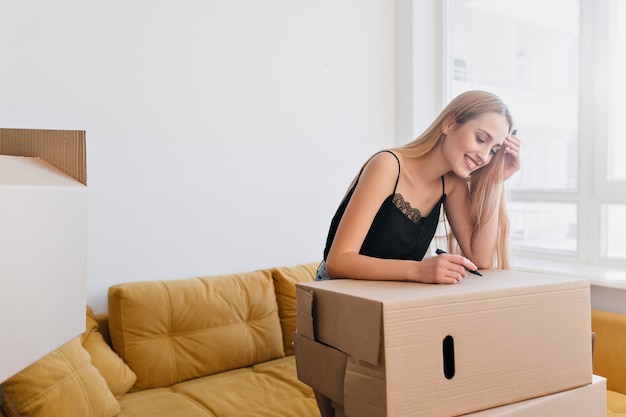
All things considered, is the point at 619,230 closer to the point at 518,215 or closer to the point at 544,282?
the point at 518,215

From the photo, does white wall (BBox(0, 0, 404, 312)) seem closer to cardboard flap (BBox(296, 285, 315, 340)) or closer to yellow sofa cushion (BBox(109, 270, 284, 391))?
yellow sofa cushion (BBox(109, 270, 284, 391))

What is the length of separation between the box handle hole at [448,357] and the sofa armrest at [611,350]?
141cm

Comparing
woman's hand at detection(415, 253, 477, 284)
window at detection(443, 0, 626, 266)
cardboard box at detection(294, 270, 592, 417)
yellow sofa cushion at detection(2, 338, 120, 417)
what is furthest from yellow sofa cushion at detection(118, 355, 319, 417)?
window at detection(443, 0, 626, 266)

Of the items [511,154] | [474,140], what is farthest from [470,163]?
[511,154]

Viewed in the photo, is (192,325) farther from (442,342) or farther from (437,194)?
(442,342)

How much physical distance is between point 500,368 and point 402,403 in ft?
0.70

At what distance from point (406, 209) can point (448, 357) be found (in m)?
0.53

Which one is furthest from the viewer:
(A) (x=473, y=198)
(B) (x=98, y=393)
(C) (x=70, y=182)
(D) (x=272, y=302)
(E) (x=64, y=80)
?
(D) (x=272, y=302)

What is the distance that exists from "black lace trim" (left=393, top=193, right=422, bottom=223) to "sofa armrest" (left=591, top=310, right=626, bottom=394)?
3.73 feet

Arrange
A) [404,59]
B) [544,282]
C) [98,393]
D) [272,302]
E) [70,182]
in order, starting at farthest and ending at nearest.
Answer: [404,59] < [272,302] < [98,393] < [544,282] < [70,182]

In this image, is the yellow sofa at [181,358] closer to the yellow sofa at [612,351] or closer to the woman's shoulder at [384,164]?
the woman's shoulder at [384,164]

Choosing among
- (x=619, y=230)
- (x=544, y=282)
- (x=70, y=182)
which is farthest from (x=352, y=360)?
(x=619, y=230)

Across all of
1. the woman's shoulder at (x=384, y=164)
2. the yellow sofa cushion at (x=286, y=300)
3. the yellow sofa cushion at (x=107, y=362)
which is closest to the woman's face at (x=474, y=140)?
the woman's shoulder at (x=384, y=164)

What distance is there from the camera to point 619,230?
2.47 meters
